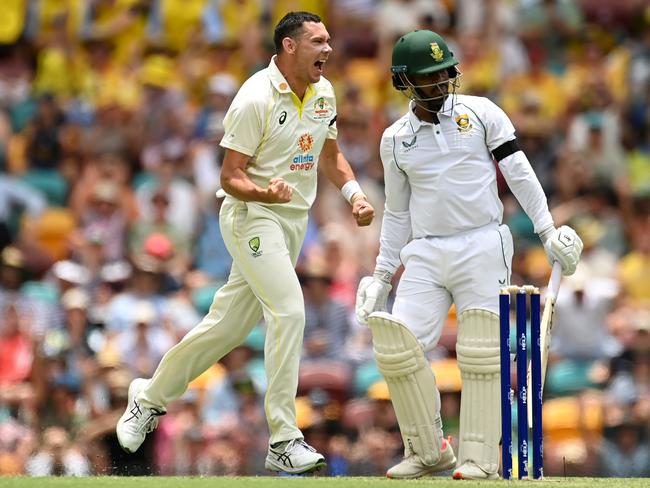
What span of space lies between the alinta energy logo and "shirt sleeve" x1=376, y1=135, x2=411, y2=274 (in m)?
0.36

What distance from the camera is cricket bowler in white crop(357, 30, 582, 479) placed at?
22.3ft

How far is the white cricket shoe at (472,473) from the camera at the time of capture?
6695 mm

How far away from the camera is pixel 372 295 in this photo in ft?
23.8

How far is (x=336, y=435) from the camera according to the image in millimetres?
9500

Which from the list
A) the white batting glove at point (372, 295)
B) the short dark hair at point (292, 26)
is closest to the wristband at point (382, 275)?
the white batting glove at point (372, 295)

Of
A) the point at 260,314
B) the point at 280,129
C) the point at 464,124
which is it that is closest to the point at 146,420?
the point at 260,314

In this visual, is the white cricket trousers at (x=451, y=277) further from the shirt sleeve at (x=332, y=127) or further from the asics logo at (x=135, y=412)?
the asics logo at (x=135, y=412)

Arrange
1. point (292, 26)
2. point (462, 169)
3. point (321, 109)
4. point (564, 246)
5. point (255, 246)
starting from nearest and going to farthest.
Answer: point (564, 246)
point (462, 169)
point (255, 246)
point (292, 26)
point (321, 109)

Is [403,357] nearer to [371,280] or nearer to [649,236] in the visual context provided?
[371,280]

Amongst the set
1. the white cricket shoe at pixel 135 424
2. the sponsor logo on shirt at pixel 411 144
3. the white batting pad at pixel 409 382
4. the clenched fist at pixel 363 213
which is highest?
the sponsor logo on shirt at pixel 411 144

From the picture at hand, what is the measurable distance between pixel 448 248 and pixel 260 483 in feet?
4.31

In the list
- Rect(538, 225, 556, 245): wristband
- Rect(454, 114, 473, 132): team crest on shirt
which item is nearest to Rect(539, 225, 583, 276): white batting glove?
Rect(538, 225, 556, 245): wristband

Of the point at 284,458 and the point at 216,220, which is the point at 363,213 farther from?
the point at 216,220

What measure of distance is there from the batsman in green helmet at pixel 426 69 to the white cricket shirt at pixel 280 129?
51 cm
